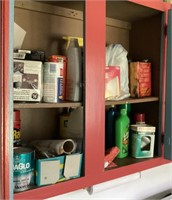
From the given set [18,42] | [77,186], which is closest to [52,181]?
[77,186]

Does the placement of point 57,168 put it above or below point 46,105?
below

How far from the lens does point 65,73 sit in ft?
3.08

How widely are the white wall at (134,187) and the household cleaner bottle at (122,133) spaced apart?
186 mm

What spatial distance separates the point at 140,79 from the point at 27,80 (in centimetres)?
57

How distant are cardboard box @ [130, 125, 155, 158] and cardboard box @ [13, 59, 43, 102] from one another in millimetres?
517

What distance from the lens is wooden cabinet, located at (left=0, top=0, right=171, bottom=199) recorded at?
72 cm

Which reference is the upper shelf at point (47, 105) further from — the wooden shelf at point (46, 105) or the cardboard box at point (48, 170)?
the cardboard box at point (48, 170)

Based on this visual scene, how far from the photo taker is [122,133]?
1139 millimetres

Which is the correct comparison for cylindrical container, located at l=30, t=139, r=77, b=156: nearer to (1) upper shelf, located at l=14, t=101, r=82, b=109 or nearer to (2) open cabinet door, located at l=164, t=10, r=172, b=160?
(1) upper shelf, located at l=14, t=101, r=82, b=109

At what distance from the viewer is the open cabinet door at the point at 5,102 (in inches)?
27.7

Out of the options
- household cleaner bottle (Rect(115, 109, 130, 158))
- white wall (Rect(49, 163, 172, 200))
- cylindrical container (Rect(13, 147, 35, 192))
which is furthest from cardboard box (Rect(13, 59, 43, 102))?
white wall (Rect(49, 163, 172, 200))

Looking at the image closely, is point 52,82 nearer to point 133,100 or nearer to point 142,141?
point 133,100

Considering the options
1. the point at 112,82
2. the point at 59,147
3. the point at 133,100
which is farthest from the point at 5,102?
the point at 133,100

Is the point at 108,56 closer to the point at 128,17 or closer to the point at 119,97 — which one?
the point at 119,97
